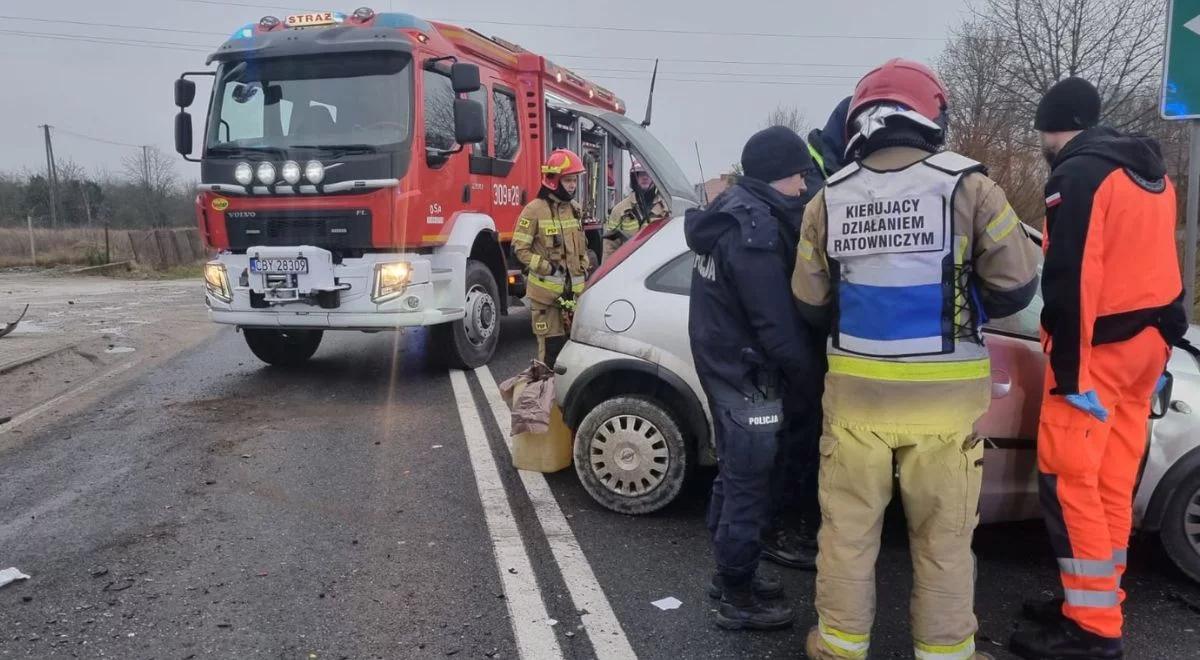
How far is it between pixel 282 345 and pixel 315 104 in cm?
244

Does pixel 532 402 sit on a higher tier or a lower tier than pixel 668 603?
higher

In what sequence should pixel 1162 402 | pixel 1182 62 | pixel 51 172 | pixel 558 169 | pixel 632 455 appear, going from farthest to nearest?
1. pixel 51 172
2. pixel 558 169
3. pixel 1182 62
4. pixel 632 455
5. pixel 1162 402

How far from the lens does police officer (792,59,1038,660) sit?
96.8 inches

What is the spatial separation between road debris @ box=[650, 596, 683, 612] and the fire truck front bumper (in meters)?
3.97

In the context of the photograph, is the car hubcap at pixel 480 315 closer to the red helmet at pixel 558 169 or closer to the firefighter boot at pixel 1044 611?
the red helmet at pixel 558 169

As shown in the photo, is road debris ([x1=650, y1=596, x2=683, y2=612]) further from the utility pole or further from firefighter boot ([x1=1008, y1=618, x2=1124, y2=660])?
the utility pole

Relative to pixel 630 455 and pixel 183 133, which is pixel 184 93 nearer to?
pixel 183 133

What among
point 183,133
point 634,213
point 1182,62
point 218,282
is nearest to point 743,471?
point 1182,62

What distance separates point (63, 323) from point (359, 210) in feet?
23.7

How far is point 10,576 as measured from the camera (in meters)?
3.47

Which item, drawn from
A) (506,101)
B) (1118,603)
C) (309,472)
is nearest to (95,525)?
(309,472)

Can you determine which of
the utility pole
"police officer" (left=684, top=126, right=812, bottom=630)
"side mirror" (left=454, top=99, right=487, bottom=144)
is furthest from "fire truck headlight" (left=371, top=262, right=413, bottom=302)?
the utility pole

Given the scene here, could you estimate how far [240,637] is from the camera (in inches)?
119

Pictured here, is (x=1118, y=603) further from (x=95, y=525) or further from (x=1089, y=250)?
(x=95, y=525)
